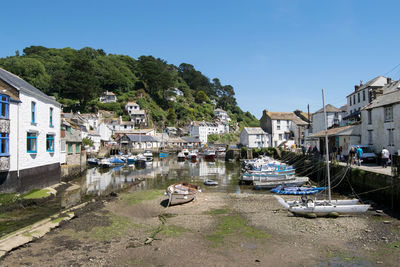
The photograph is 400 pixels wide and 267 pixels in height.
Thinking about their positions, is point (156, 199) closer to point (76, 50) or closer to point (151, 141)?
point (151, 141)

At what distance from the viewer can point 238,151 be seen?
6419 cm

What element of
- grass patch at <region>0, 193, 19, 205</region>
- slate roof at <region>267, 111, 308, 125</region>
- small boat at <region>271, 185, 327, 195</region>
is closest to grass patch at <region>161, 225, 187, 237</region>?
grass patch at <region>0, 193, 19, 205</region>

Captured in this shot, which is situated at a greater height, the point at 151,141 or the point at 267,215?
the point at 151,141

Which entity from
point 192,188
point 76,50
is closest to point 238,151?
point 192,188

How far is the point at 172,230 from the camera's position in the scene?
1381 cm

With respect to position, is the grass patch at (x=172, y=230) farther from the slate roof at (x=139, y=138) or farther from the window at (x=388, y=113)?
the slate roof at (x=139, y=138)

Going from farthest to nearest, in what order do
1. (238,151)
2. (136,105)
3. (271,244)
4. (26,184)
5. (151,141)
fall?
(136,105) → (151,141) → (238,151) → (26,184) → (271,244)

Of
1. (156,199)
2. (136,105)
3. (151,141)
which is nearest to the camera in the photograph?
(156,199)

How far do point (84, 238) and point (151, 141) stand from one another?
78473mm

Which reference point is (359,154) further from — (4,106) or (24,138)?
(4,106)

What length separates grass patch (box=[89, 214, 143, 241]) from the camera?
1286 centimetres

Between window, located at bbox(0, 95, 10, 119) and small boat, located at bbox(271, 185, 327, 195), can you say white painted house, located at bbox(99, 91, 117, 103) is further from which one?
small boat, located at bbox(271, 185, 327, 195)

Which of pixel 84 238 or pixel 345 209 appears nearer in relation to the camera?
pixel 84 238

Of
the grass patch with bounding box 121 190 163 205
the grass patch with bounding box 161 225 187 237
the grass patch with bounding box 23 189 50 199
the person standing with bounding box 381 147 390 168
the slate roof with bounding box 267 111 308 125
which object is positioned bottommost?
the grass patch with bounding box 161 225 187 237
